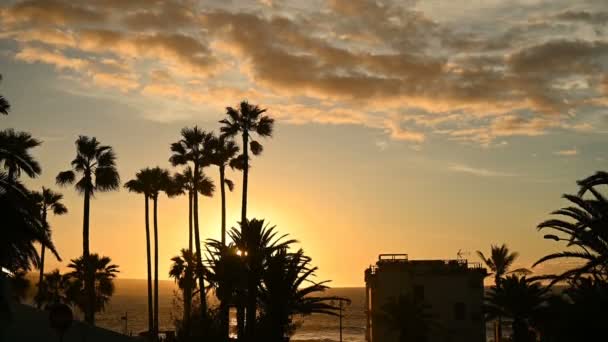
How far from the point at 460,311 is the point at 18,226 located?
5386 centimetres

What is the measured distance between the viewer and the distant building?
217 feet

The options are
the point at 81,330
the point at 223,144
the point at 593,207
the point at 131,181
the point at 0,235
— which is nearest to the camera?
the point at 0,235

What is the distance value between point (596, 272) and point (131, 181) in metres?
47.5

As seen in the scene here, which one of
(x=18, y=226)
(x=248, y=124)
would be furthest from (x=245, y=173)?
(x=18, y=226)

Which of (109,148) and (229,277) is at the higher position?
(109,148)

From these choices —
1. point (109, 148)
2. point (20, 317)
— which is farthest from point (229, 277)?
point (109, 148)

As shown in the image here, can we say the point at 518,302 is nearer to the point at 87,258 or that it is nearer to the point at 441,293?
the point at 441,293

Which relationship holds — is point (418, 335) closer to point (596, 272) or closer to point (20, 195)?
point (596, 272)

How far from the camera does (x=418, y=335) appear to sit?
56.8m

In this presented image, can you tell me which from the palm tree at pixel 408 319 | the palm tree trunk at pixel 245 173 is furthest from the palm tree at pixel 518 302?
the palm tree trunk at pixel 245 173

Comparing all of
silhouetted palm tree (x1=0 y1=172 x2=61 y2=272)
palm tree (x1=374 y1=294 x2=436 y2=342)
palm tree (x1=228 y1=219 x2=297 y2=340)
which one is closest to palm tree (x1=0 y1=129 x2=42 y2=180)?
silhouetted palm tree (x1=0 y1=172 x2=61 y2=272)

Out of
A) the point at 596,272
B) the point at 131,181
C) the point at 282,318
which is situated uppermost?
the point at 131,181

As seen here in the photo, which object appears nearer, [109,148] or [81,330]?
[81,330]

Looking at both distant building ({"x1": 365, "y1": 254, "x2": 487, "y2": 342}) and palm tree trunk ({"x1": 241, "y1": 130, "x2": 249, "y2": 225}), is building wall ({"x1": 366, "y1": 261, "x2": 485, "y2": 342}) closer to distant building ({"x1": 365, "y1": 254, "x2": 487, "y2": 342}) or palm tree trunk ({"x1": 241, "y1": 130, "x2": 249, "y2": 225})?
distant building ({"x1": 365, "y1": 254, "x2": 487, "y2": 342})
